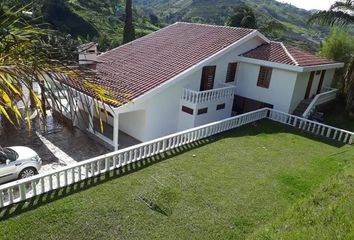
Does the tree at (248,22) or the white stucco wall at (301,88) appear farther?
the tree at (248,22)

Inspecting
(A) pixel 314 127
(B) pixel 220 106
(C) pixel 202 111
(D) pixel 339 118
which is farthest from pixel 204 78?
(D) pixel 339 118

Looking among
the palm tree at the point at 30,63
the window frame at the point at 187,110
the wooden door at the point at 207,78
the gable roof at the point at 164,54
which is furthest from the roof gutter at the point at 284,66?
the palm tree at the point at 30,63

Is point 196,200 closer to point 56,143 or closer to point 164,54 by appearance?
point 56,143

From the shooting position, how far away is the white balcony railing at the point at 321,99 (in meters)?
19.8

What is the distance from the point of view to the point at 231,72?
21.0 meters

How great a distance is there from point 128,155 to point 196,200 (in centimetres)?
343

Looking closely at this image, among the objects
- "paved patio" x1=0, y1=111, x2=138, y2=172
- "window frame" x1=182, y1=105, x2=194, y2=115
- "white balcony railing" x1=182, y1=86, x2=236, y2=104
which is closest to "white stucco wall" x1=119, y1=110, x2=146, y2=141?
"paved patio" x1=0, y1=111, x2=138, y2=172

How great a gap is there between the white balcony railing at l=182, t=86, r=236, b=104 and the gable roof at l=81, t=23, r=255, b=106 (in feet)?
4.72

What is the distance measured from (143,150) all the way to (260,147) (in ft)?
19.4

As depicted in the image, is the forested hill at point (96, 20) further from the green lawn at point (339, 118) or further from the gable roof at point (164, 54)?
the green lawn at point (339, 118)

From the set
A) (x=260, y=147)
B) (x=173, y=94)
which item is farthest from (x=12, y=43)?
(x=173, y=94)

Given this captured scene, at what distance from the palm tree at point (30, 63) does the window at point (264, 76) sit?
718 inches

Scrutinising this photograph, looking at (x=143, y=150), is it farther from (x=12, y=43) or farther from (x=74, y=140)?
(x=12, y=43)

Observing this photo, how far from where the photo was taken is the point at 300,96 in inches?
810
